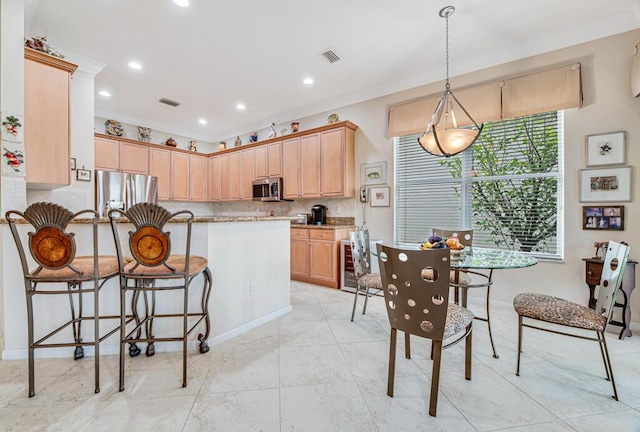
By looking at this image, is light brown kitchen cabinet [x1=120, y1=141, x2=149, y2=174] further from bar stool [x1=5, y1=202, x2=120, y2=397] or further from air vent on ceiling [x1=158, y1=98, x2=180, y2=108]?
bar stool [x1=5, y1=202, x2=120, y2=397]

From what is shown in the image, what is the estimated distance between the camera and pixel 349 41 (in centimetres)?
304

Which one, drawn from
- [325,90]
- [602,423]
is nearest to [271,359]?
[602,423]

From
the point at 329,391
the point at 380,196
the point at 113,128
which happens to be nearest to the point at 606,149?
the point at 380,196

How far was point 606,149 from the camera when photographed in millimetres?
2717

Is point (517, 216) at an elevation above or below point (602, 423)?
above

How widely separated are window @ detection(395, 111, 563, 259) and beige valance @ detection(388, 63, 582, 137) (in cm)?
21

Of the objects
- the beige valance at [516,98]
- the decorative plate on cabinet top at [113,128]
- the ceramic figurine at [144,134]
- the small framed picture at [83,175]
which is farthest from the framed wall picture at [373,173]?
the decorative plate on cabinet top at [113,128]

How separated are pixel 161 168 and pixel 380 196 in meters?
4.50

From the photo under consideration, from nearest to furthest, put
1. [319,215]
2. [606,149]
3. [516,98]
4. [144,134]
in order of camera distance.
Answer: [606,149] < [516,98] < [319,215] < [144,134]

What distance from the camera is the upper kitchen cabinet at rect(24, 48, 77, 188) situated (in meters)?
2.44

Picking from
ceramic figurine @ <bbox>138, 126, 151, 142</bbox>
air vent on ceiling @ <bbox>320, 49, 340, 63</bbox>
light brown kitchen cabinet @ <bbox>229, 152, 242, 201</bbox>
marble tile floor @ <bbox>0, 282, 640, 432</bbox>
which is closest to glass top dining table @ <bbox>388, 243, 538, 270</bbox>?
marble tile floor @ <bbox>0, 282, 640, 432</bbox>

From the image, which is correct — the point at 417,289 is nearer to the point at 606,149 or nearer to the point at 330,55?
the point at 606,149

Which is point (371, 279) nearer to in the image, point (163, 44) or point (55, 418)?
point (55, 418)

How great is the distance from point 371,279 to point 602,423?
1691 mm
